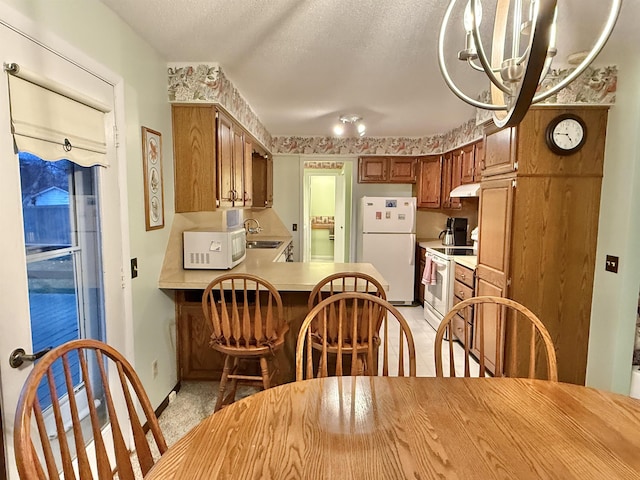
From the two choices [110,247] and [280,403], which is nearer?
[280,403]

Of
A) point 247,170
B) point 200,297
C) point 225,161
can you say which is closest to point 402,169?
point 247,170

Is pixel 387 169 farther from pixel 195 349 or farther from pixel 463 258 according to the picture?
pixel 195 349

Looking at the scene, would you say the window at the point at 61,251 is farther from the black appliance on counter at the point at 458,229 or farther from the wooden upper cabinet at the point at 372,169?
A: the black appliance on counter at the point at 458,229

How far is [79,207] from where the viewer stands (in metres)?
1.64

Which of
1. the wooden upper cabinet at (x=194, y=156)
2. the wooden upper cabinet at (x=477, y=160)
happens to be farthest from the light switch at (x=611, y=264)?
the wooden upper cabinet at (x=194, y=156)

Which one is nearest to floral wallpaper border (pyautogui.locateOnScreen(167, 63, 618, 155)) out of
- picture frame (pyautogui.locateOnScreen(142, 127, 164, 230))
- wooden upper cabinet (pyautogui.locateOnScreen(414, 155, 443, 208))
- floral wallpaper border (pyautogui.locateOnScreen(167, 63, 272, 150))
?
floral wallpaper border (pyautogui.locateOnScreen(167, 63, 272, 150))

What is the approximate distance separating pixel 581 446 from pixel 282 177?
4560 mm

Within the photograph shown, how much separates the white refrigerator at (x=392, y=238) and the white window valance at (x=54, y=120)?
3.44 meters

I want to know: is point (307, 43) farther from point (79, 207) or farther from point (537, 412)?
point (537, 412)

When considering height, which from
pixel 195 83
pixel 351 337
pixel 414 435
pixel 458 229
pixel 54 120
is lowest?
pixel 351 337

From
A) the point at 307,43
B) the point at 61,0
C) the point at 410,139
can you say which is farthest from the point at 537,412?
the point at 410,139

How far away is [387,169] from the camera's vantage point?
196 inches

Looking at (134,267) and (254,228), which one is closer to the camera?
(134,267)

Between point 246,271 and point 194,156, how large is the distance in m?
0.88
